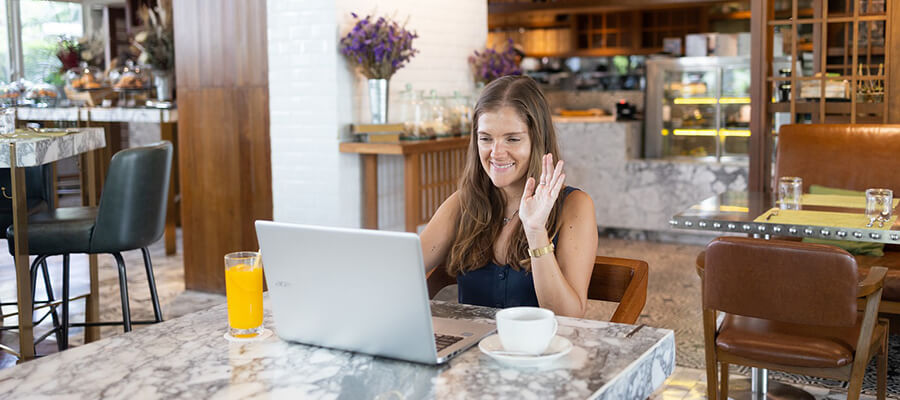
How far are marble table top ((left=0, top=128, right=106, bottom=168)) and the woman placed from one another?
1.57 metres

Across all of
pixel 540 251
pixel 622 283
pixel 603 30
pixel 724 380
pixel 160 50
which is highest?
pixel 603 30

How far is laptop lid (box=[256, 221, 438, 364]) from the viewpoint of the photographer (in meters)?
1.36

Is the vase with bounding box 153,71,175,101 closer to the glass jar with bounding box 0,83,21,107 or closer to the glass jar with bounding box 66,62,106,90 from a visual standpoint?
the glass jar with bounding box 66,62,106,90

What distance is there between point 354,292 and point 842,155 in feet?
11.8

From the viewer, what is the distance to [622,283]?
7.25 ft

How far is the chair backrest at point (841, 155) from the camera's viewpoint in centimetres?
425

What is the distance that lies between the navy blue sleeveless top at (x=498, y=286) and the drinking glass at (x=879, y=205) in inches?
66.1

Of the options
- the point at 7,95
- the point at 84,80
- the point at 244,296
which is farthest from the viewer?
the point at 84,80

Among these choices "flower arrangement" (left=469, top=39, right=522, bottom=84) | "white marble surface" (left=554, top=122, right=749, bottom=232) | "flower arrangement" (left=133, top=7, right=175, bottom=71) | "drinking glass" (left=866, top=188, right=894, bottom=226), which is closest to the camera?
"drinking glass" (left=866, top=188, right=894, bottom=226)

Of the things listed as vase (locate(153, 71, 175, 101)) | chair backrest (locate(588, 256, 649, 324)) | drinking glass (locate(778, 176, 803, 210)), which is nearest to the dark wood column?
vase (locate(153, 71, 175, 101))

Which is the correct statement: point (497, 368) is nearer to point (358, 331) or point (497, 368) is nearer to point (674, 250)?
A: point (358, 331)

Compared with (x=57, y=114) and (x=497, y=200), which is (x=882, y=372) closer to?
(x=497, y=200)

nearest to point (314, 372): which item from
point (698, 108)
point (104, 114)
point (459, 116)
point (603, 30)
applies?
point (459, 116)

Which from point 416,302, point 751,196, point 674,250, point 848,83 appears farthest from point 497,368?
point 674,250
